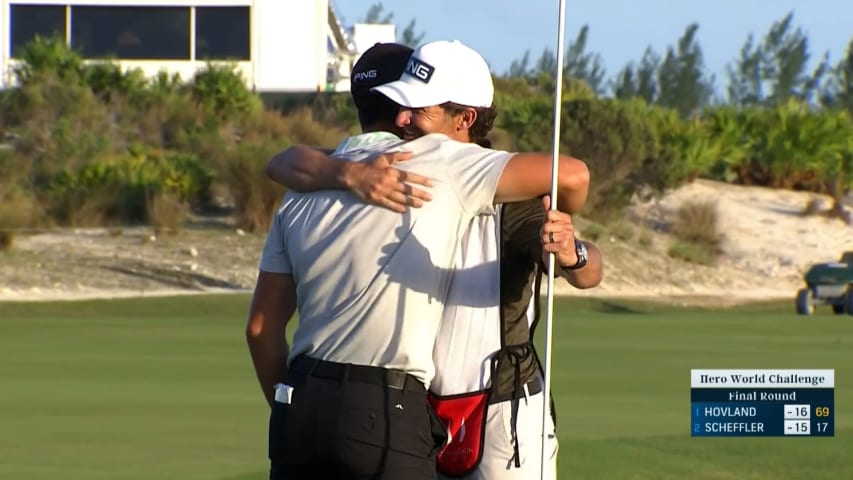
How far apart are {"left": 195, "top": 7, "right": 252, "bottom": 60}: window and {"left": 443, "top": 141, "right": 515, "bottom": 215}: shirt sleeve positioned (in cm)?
4885

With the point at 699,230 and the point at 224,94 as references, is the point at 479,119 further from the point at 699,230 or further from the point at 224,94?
the point at 224,94

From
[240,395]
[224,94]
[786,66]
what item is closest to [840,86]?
[786,66]

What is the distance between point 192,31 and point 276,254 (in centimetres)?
4879

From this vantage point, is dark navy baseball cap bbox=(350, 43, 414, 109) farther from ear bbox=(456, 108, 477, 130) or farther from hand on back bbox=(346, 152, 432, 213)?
hand on back bbox=(346, 152, 432, 213)

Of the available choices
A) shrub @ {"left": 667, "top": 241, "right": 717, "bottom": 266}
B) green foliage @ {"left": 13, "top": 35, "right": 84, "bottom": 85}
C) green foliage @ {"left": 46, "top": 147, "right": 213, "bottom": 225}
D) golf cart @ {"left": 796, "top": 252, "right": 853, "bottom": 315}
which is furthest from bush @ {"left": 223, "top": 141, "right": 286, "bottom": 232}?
green foliage @ {"left": 13, "top": 35, "right": 84, "bottom": 85}

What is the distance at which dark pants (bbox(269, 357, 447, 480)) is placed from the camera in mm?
4438

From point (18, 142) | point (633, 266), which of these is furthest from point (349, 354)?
point (18, 142)

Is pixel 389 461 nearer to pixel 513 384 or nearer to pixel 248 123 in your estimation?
pixel 513 384

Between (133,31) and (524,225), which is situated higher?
(133,31)

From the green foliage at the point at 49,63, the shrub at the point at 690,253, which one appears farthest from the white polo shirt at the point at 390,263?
the green foliage at the point at 49,63

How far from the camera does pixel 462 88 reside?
471 centimetres

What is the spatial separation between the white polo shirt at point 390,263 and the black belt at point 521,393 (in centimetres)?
25

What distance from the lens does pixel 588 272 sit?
473cm

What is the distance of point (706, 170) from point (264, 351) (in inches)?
1450
